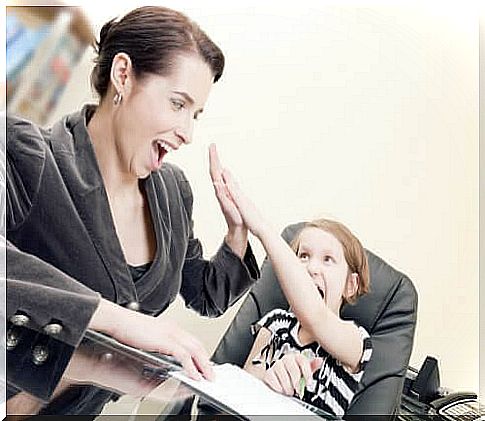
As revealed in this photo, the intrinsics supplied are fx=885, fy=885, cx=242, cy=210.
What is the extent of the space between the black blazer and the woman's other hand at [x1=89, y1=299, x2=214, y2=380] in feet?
0.12

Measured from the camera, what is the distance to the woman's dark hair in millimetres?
1660

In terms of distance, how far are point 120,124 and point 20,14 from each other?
0.95ft

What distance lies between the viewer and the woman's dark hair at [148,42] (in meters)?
1.66

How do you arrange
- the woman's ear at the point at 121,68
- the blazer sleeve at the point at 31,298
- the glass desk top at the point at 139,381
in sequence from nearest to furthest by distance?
the glass desk top at the point at 139,381, the blazer sleeve at the point at 31,298, the woman's ear at the point at 121,68

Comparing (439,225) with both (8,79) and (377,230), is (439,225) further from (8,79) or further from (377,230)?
(8,79)

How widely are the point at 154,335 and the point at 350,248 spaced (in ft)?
1.34

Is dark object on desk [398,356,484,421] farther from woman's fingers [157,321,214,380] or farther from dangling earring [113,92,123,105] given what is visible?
dangling earring [113,92,123,105]

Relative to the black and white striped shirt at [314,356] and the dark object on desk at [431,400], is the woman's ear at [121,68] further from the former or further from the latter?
the dark object on desk at [431,400]

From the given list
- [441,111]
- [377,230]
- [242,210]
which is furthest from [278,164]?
[441,111]

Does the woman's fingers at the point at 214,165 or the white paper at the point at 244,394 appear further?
the woman's fingers at the point at 214,165

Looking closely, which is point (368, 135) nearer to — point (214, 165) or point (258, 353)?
point (214, 165)

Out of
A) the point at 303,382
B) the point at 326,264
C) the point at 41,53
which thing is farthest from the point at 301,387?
the point at 41,53

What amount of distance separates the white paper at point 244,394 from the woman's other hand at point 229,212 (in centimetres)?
23

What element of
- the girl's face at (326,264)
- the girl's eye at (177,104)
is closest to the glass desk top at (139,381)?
the girl's face at (326,264)
